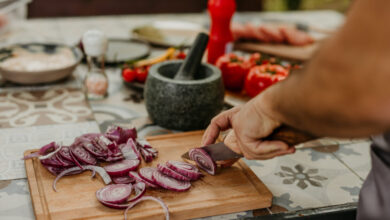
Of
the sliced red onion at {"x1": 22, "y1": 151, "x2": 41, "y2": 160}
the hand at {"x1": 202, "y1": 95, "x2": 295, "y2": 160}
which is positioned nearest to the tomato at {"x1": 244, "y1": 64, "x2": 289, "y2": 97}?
the hand at {"x1": 202, "y1": 95, "x2": 295, "y2": 160}

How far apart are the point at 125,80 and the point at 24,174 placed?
2.37ft

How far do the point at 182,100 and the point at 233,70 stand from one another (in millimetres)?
474

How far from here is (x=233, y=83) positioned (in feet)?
5.98

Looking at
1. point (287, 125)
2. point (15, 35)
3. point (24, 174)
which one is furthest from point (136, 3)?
point (287, 125)

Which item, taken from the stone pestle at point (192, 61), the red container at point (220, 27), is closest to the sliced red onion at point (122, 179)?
the stone pestle at point (192, 61)

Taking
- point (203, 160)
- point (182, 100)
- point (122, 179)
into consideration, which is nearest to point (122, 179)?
point (122, 179)

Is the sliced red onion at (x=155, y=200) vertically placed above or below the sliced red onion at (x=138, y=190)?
below

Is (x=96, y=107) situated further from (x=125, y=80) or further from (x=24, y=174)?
(x=24, y=174)

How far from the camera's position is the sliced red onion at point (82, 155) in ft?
3.80

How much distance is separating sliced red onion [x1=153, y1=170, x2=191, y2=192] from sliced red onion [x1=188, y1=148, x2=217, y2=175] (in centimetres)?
9

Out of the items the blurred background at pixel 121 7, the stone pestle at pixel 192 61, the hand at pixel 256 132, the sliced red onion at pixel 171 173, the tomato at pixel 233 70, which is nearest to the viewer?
the hand at pixel 256 132

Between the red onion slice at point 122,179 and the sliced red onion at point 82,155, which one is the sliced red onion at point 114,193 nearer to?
the red onion slice at point 122,179

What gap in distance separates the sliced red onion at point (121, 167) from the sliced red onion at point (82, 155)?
0.05m

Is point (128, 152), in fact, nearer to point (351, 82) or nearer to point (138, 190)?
point (138, 190)
